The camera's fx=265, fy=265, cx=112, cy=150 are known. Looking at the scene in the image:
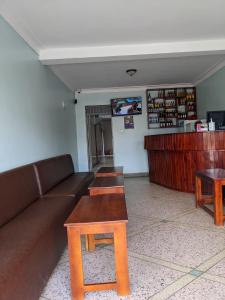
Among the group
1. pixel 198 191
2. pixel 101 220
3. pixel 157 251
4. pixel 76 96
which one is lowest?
pixel 157 251

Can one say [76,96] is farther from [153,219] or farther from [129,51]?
[153,219]

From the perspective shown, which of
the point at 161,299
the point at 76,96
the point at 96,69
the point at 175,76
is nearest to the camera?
the point at 161,299

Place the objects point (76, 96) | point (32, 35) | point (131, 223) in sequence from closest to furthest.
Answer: point (131, 223)
point (32, 35)
point (76, 96)

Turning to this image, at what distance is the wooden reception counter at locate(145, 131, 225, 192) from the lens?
4531mm

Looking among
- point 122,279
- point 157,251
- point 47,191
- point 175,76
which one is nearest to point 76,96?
point 175,76

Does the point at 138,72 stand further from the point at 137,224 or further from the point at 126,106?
the point at 137,224

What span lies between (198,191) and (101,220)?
246 cm

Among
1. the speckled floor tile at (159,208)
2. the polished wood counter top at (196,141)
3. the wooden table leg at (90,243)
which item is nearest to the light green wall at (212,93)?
the polished wood counter top at (196,141)

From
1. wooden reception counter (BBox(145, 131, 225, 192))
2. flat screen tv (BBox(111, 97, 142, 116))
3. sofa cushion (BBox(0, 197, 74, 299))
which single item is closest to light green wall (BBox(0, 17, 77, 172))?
sofa cushion (BBox(0, 197, 74, 299))

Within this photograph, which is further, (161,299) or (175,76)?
(175,76)

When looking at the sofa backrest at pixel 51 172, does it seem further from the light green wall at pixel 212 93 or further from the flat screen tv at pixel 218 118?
the light green wall at pixel 212 93

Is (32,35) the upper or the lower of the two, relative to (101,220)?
upper

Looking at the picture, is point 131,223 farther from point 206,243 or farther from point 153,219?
point 206,243

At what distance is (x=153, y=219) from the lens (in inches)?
138
